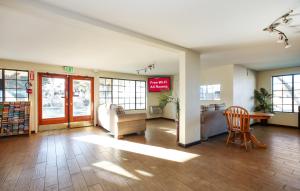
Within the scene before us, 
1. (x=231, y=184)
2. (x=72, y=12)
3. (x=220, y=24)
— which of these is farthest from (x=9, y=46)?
(x=231, y=184)

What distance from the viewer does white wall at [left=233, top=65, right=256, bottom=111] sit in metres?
5.81

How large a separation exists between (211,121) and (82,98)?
4.99 m

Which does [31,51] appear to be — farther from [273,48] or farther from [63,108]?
[273,48]

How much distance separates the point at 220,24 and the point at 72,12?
223cm

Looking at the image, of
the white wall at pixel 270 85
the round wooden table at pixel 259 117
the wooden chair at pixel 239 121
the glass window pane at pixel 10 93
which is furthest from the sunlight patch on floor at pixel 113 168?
the white wall at pixel 270 85

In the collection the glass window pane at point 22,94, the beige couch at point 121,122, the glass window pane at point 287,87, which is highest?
the glass window pane at point 287,87

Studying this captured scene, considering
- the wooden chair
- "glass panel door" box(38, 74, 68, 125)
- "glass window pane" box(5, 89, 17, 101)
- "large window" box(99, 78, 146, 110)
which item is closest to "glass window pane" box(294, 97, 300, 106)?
the wooden chair

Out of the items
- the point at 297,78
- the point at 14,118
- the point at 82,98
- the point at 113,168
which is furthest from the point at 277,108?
the point at 14,118

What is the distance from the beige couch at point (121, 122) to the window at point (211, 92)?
3.09 metres

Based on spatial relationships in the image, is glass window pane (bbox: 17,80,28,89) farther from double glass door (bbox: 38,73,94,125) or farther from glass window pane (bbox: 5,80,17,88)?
double glass door (bbox: 38,73,94,125)

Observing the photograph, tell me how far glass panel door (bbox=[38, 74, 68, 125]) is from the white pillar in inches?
A: 180

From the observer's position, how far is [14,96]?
16.8ft

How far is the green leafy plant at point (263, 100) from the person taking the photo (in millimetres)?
6562

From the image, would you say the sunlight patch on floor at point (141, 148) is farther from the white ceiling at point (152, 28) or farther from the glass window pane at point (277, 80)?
the glass window pane at point (277, 80)
